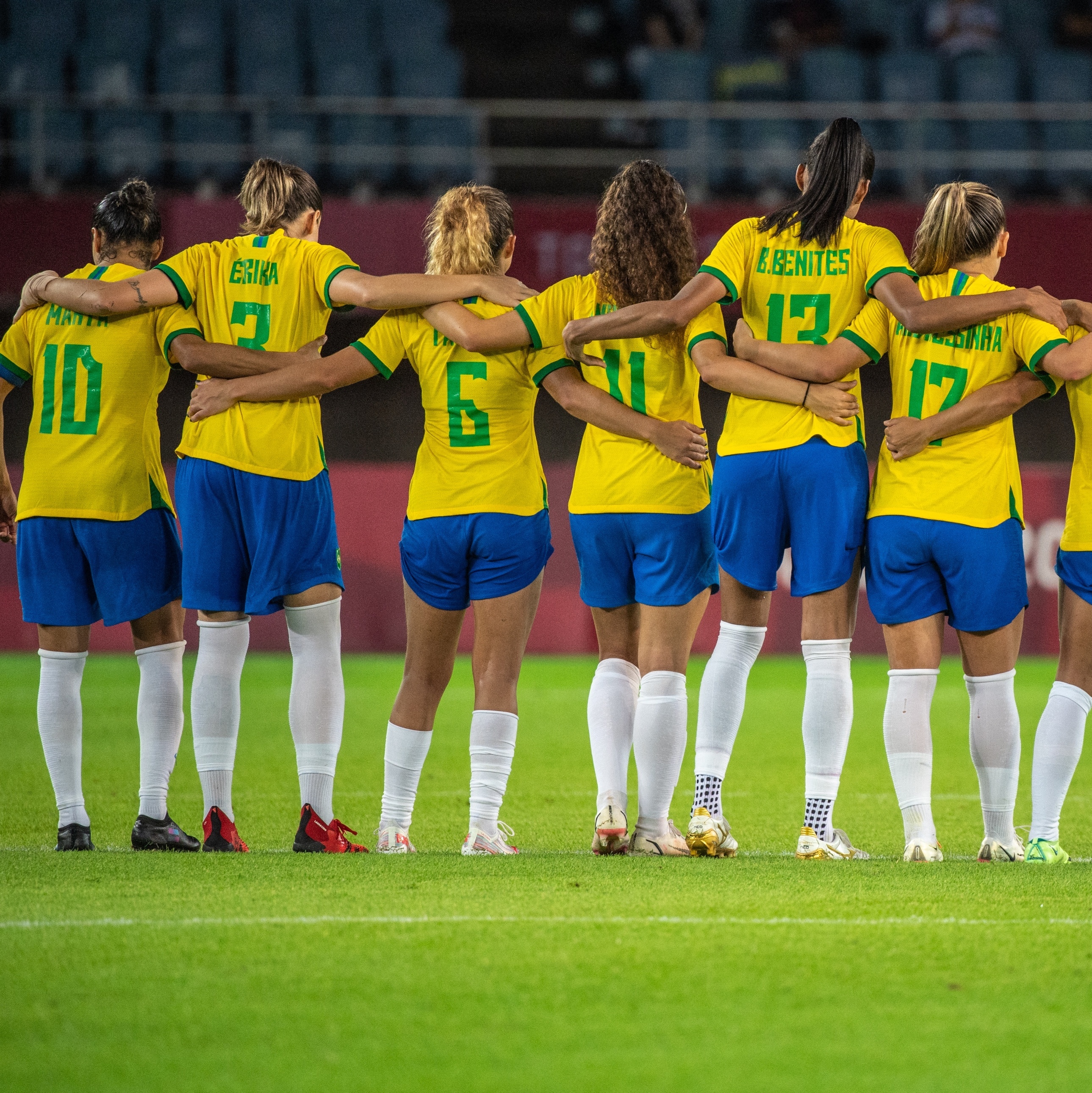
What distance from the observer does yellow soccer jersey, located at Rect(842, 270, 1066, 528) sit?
184 inches

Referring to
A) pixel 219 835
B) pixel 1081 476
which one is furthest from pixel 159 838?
pixel 1081 476

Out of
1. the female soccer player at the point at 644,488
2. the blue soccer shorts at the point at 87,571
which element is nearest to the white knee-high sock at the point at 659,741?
the female soccer player at the point at 644,488

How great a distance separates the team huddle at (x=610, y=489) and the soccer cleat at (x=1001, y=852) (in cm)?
3

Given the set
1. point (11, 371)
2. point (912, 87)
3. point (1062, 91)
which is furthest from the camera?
point (912, 87)

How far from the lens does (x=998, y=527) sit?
4.68m

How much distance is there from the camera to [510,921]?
368 centimetres

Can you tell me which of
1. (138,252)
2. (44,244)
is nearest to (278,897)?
(138,252)

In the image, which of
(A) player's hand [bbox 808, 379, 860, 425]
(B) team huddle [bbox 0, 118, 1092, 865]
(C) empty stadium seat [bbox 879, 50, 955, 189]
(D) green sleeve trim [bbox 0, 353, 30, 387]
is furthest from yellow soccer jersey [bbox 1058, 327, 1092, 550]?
(C) empty stadium seat [bbox 879, 50, 955, 189]

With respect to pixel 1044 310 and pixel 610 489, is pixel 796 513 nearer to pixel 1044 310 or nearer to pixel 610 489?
pixel 610 489

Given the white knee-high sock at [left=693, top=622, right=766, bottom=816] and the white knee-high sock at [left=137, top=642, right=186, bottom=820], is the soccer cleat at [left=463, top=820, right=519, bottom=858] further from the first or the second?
the white knee-high sock at [left=137, top=642, right=186, bottom=820]

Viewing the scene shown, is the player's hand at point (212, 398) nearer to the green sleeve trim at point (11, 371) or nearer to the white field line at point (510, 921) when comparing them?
the green sleeve trim at point (11, 371)

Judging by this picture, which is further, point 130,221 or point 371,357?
point 130,221

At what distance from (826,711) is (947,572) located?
21.8 inches

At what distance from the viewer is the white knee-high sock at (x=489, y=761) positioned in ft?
15.8
